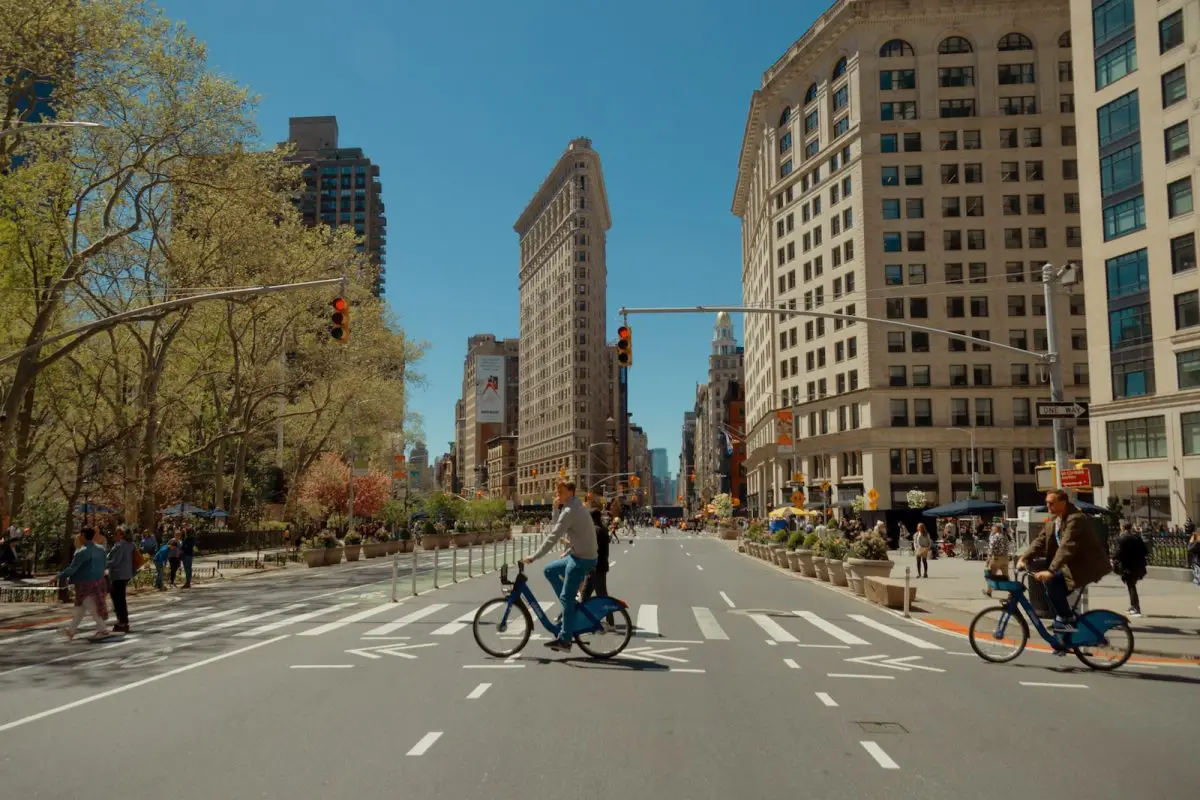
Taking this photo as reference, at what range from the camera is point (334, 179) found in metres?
186

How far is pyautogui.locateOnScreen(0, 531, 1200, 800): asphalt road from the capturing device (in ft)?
19.8

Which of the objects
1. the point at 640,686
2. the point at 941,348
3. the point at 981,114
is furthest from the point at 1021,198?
the point at 640,686

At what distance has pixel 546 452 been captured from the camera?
168 m

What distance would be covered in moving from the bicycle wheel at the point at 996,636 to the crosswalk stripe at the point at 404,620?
8.39m

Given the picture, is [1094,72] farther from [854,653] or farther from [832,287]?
[854,653]

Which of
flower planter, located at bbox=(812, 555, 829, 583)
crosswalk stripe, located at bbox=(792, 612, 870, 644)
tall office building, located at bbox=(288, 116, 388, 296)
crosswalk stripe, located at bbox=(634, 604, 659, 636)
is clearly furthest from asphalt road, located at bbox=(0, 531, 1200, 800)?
tall office building, located at bbox=(288, 116, 388, 296)

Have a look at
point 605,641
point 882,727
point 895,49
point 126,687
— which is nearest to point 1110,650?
point 882,727

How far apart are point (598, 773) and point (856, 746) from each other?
7.06ft

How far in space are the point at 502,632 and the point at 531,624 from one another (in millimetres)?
376

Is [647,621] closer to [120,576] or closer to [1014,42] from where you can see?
[120,576]

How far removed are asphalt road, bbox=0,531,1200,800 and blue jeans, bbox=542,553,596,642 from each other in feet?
1.64

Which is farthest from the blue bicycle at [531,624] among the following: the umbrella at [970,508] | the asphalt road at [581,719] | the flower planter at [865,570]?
the umbrella at [970,508]

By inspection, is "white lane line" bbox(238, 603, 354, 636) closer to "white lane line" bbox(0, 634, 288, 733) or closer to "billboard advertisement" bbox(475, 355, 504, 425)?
"white lane line" bbox(0, 634, 288, 733)

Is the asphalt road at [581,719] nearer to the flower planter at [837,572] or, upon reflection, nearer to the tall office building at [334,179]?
the flower planter at [837,572]
